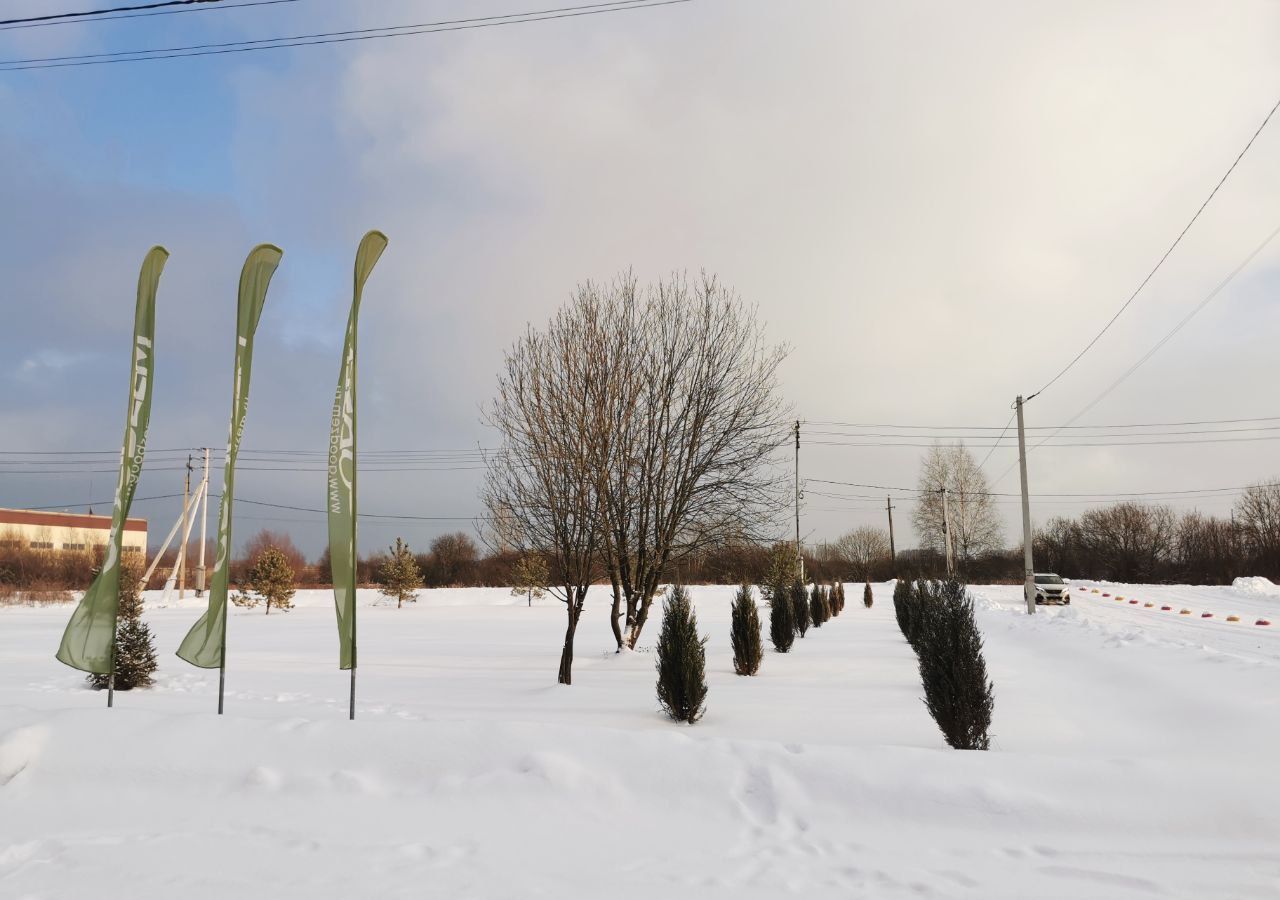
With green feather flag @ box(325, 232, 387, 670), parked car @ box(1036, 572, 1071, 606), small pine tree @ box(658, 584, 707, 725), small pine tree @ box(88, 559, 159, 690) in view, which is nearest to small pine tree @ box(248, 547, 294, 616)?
small pine tree @ box(88, 559, 159, 690)

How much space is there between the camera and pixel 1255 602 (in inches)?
1027

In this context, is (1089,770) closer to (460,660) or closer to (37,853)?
(37,853)

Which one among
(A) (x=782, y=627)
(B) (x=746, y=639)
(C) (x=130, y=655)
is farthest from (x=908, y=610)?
(C) (x=130, y=655)

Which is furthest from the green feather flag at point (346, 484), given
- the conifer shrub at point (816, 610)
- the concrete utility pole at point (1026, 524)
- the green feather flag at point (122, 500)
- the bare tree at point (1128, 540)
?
the bare tree at point (1128, 540)

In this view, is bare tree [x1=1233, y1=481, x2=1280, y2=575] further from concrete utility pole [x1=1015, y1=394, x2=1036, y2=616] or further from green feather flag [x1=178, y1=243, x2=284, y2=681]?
green feather flag [x1=178, y1=243, x2=284, y2=681]

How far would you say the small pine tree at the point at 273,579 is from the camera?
33.8 meters

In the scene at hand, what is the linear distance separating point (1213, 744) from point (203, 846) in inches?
308

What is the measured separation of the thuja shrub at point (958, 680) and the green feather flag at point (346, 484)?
5.03 m

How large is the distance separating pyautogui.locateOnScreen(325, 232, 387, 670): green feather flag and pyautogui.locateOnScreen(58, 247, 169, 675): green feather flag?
2.19m

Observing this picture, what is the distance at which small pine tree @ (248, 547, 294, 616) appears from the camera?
33.8 meters

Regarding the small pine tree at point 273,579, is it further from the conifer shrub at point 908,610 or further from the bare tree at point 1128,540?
the bare tree at point 1128,540

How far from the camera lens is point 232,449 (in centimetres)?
729

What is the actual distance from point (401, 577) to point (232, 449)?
32.6m

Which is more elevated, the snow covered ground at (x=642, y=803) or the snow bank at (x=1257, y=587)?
the snow covered ground at (x=642, y=803)
